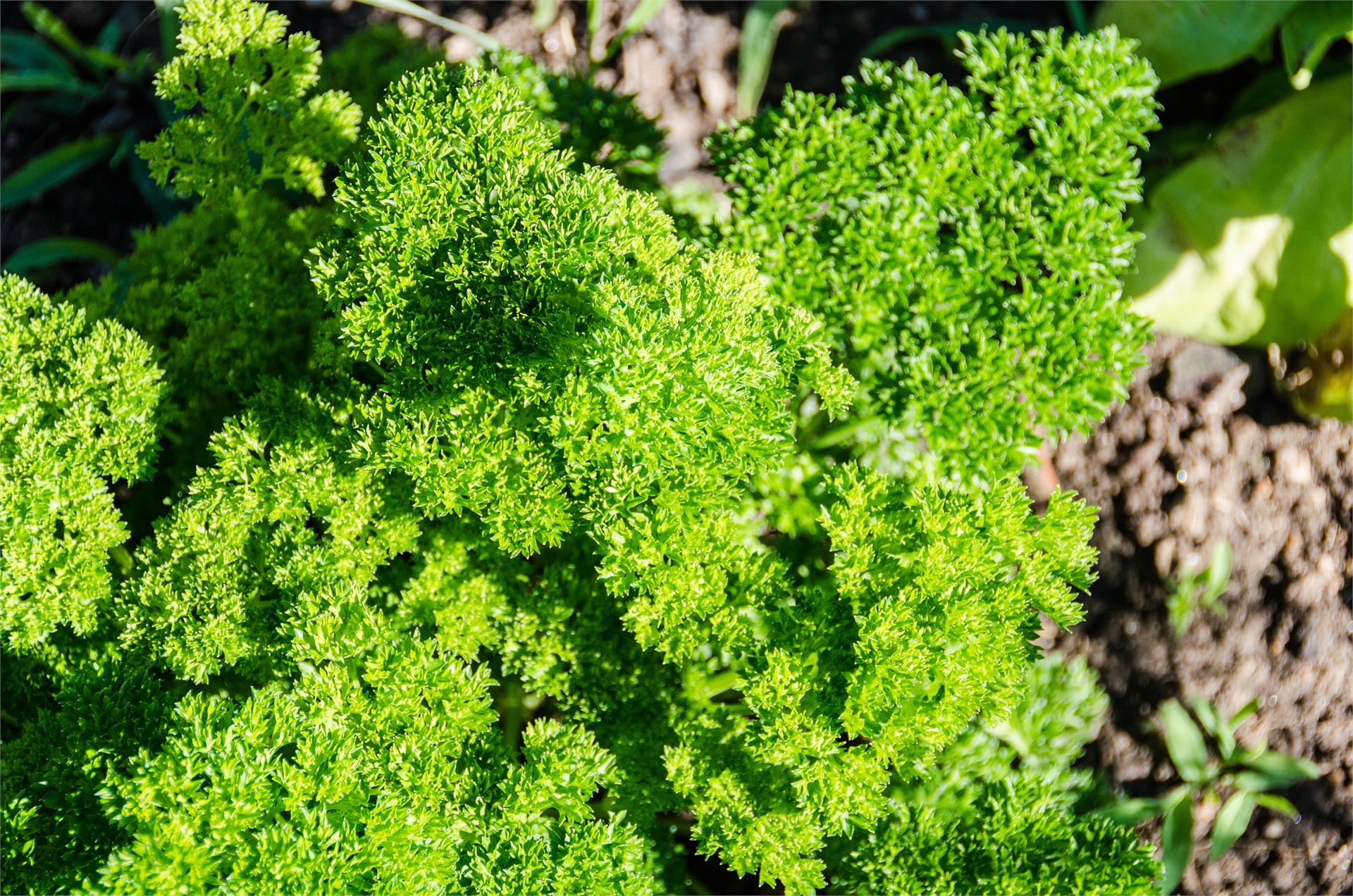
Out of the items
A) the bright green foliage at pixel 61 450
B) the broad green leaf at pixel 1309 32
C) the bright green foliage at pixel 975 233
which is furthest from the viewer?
the broad green leaf at pixel 1309 32

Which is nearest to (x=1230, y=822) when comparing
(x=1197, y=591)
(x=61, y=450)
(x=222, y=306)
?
(x=1197, y=591)

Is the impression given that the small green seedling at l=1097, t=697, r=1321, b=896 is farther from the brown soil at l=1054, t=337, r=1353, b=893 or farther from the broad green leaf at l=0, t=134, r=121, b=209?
the broad green leaf at l=0, t=134, r=121, b=209

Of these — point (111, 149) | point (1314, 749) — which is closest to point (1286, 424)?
point (1314, 749)

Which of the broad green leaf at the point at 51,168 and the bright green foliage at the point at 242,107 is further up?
the broad green leaf at the point at 51,168

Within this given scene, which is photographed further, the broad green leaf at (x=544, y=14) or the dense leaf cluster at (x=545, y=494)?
the broad green leaf at (x=544, y=14)

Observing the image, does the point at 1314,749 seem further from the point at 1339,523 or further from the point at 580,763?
the point at 580,763

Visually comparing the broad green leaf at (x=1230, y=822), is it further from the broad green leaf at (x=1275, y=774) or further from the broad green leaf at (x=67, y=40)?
the broad green leaf at (x=67, y=40)

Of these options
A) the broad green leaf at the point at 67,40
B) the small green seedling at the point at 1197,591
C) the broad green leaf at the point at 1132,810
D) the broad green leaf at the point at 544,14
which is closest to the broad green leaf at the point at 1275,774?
the broad green leaf at the point at 1132,810

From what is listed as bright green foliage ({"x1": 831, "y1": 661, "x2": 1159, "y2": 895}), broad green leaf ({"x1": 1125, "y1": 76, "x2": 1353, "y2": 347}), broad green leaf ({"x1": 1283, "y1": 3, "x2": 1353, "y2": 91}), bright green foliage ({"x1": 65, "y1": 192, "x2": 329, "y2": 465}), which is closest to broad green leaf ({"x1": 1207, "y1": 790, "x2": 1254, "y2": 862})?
bright green foliage ({"x1": 831, "y1": 661, "x2": 1159, "y2": 895})
